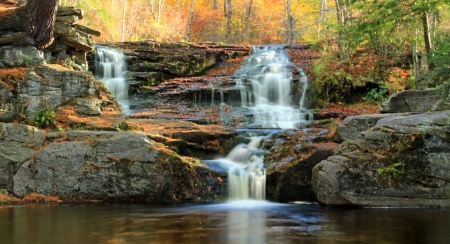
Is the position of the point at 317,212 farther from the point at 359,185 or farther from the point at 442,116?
the point at 442,116

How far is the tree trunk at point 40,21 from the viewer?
11047 mm

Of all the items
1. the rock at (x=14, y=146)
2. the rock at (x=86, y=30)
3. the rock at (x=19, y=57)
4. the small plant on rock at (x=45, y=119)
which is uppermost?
the rock at (x=86, y=30)

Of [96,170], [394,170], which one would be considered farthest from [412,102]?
[96,170]

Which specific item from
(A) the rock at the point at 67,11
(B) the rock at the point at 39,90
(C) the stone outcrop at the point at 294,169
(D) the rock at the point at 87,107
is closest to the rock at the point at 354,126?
(C) the stone outcrop at the point at 294,169

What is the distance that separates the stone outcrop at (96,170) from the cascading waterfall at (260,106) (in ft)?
4.25

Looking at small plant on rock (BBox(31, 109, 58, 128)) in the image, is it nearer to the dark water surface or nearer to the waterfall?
the dark water surface

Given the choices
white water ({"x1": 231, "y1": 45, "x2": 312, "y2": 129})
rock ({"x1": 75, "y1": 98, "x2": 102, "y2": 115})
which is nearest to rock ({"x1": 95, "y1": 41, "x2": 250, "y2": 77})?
white water ({"x1": 231, "y1": 45, "x2": 312, "y2": 129})

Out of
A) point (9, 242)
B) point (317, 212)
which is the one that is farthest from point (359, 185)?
point (9, 242)

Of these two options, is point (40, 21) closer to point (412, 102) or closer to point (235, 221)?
point (235, 221)

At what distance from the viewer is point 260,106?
638 inches

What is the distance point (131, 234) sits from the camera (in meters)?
5.86

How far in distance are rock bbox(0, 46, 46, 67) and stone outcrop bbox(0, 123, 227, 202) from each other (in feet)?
8.74

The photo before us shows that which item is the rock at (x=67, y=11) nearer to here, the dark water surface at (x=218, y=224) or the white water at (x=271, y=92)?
the white water at (x=271, y=92)

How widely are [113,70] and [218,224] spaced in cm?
1247
